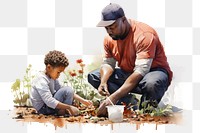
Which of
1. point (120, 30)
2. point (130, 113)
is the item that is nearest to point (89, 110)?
point (130, 113)

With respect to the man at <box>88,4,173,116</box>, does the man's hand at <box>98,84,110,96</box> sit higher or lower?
lower

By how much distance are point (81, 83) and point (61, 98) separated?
0.70m

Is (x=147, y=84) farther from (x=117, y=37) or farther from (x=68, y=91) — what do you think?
(x=68, y=91)

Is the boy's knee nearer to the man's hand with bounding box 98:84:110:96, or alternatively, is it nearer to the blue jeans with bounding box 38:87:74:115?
the blue jeans with bounding box 38:87:74:115

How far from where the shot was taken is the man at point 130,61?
A: 625 centimetres

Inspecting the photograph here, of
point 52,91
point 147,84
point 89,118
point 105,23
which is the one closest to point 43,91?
point 52,91

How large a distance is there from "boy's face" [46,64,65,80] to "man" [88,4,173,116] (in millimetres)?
455

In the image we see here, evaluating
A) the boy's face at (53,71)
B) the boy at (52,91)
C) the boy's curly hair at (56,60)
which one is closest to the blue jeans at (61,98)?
the boy at (52,91)

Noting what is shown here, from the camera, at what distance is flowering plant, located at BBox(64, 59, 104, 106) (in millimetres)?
6863

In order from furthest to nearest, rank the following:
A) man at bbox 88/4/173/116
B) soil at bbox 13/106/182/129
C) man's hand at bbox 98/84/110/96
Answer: man's hand at bbox 98/84/110/96 → man at bbox 88/4/173/116 → soil at bbox 13/106/182/129

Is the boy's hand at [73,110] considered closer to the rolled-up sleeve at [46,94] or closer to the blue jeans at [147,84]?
the rolled-up sleeve at [46,94]

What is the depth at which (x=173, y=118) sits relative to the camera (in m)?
6.38

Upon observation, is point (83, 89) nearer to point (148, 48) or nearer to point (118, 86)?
point (118, 86)

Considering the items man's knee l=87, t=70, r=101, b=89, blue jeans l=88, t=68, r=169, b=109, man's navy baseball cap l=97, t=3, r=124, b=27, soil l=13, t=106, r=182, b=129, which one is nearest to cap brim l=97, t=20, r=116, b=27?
man's navy baseball cap l=97, t=3, r=124, b=27
